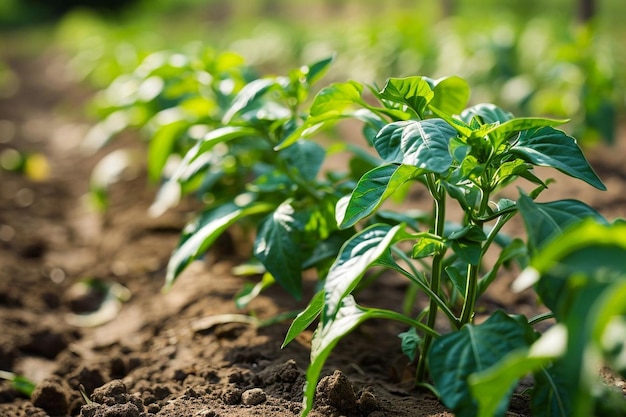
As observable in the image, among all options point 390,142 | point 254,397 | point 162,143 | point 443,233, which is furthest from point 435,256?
point 162,143

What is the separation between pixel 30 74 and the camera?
532 inches

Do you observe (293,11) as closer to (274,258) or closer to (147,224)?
(147,224)

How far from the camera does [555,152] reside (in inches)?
62.5

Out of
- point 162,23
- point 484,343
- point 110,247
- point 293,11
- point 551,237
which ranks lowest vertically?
point 162,23

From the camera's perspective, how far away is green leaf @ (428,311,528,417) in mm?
1392

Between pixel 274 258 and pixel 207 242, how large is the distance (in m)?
0.23

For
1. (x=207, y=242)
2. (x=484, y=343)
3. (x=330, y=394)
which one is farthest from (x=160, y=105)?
(x=484, y=343)

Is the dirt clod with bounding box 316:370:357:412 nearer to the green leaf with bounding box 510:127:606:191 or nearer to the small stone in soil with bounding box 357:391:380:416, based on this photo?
the small stone in soil with bounding box 357:391:380:416

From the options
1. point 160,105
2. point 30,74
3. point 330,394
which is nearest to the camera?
point 330,394

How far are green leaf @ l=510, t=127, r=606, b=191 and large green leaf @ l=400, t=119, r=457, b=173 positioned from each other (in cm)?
17

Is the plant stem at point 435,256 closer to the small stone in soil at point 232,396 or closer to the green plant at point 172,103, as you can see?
the small stone in soil at point 232,396

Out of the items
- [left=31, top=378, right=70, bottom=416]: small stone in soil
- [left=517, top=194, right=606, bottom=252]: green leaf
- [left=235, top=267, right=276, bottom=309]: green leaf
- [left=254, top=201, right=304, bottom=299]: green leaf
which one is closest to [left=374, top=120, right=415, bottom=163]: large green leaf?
[left=517, top=194, right=606, bottom=252]: green leaf

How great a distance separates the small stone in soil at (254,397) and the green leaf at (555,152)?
90 centimetres

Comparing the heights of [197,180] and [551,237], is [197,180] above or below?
below
